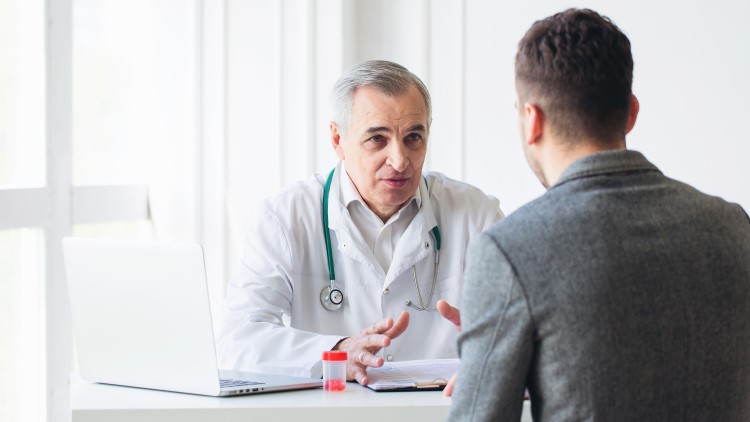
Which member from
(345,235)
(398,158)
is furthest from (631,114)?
(345,235)

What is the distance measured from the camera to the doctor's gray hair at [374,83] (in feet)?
9.16

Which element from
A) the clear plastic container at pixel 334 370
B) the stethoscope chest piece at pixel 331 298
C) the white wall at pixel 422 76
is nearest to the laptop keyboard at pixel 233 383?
the clear plastic container at pixel 334 370

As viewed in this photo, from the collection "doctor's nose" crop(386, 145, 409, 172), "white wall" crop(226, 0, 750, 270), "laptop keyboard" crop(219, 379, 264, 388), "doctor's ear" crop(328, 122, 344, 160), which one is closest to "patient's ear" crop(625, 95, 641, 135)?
"laptop keyboard" crop(219, 379, 264, 388)

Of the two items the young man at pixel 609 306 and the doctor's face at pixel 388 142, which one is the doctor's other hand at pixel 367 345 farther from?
the young man at pixel 609 306

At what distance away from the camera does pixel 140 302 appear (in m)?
2.04

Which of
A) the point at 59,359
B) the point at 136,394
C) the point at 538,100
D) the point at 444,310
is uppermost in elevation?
the point at 538,100

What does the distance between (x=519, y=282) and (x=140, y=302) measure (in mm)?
1014

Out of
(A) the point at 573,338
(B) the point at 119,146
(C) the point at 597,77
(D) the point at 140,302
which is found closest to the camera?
(A) the point at 573,338

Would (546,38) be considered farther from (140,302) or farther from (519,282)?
(140,302)

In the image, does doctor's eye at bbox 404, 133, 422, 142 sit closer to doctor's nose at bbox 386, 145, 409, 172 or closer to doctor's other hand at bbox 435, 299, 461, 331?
doctor's nose at bbox 386, 145, 409, 172

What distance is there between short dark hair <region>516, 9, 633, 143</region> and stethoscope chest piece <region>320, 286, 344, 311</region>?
1.44 meters

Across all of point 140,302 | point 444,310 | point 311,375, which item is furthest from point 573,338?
point 311,375

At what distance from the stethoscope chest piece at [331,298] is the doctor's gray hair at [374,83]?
47 cm

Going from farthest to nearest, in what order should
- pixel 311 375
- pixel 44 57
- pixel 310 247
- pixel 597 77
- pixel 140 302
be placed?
pixel 44 57, pixel 310 247, pixel 311 375, pixel 140 302, pixel 597 77
